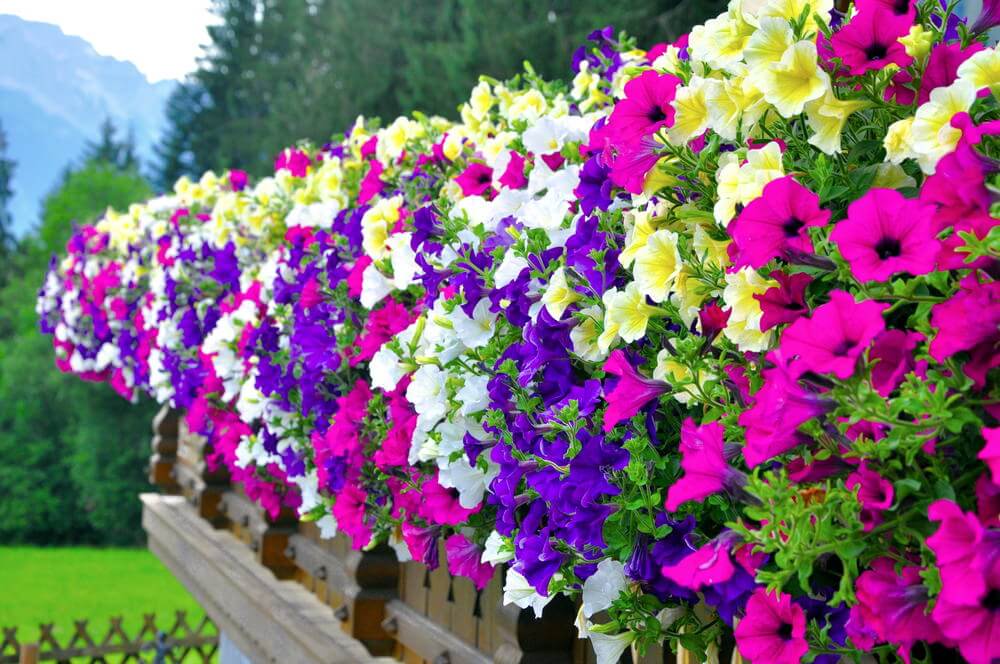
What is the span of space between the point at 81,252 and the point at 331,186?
3.92m

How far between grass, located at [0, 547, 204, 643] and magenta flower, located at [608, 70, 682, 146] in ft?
41.8

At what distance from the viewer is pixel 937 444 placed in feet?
2.99

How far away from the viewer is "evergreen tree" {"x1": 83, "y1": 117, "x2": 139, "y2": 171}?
30844mm

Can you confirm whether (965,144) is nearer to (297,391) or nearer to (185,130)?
(297,391)

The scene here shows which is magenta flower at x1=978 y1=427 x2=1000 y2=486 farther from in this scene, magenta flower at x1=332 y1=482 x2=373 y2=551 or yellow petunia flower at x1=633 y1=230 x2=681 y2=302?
magenta flower at x1=332 y1=482 x2=373 y2=551

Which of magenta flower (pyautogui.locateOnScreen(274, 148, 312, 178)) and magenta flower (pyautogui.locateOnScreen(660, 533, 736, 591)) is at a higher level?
magenta flower (pyautogui.locateOnScreen(274, 148, 312, 178))

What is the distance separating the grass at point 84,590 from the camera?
13.3m

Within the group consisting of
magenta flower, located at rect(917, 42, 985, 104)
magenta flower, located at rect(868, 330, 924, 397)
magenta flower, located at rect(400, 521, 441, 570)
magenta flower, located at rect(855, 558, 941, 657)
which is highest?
magenta flower, located at rect(917, 42, 985, 104)

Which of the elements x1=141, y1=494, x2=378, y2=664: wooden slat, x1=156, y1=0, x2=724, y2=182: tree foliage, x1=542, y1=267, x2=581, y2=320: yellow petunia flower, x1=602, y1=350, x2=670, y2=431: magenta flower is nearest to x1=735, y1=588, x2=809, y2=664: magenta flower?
x1=602, y1=350, x2=670, y2=431: magenta flower

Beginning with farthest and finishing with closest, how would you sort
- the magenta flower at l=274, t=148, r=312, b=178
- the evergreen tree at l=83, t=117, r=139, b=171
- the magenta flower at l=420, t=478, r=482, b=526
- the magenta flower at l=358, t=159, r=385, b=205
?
1. the evergreen tree at l=83, t=117, r=139, b=171
2. the magenta flower at l=274, t=148, r=312, b=178
3. the magenta flower at l=358, t=159, r=385, b=205
4. the magenta flower at l=420, t=478, r=482, b=526

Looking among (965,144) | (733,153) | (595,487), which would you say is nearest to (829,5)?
(733,153)

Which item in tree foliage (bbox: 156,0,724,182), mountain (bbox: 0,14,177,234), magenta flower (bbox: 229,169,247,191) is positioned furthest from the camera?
mountain (bbox: 0,14,177,234)

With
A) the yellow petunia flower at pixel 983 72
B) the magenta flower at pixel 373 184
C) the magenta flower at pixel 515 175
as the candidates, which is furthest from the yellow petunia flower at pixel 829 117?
the magenta flower at pixel 373 184

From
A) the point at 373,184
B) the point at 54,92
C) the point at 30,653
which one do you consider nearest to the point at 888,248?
the point at 373,184
